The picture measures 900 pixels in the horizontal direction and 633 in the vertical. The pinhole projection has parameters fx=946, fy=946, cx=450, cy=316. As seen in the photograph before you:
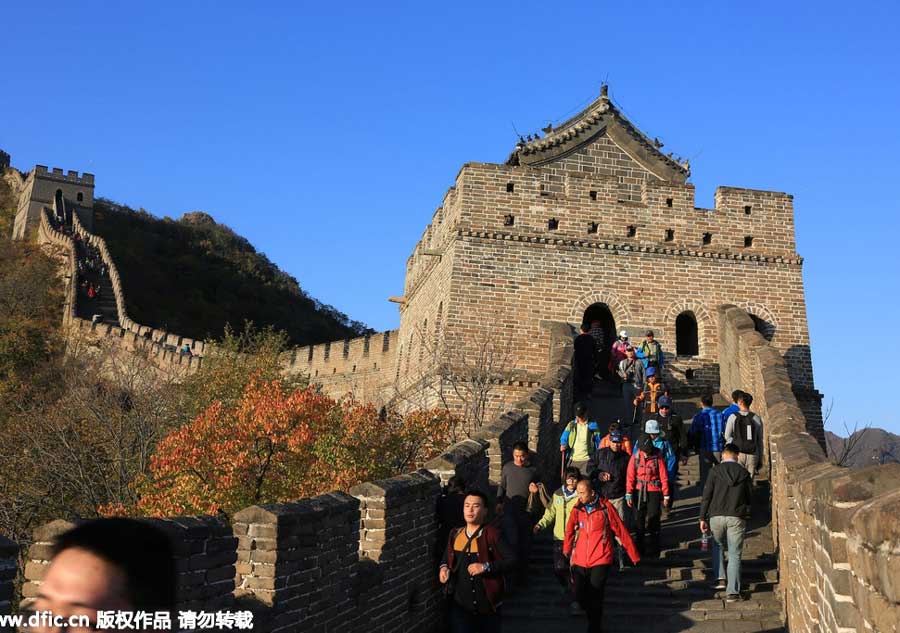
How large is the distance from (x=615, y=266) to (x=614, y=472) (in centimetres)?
1103

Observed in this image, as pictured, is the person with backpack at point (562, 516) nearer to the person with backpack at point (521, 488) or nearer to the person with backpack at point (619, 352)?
the person with backpack at point (521, 488)

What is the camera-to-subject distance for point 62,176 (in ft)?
235

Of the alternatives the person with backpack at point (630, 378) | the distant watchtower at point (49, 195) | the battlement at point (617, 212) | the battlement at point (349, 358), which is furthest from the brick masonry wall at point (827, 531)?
the distant watchtower at point (49, 195)

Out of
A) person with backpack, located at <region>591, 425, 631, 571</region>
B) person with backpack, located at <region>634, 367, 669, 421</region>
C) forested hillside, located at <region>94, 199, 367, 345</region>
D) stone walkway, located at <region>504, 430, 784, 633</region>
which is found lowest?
stone walkway, located at <region>504, 430, 784, 633</region>

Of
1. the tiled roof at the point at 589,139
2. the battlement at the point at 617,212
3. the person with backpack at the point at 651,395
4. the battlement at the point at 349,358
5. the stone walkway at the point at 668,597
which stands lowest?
the stone walkway at the point at 668,597

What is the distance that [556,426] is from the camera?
15812 millimetres

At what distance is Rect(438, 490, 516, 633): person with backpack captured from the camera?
274 inches

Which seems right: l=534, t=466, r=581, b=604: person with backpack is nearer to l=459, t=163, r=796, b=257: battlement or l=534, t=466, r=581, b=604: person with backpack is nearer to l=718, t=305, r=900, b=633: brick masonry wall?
l=718, t=305, r=900, b=633: brick masonry wall

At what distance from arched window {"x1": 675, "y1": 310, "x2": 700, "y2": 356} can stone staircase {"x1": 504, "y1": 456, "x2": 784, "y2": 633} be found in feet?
33.6

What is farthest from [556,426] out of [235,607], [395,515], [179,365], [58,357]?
[58,357]

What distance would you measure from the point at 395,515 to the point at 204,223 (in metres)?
92.1

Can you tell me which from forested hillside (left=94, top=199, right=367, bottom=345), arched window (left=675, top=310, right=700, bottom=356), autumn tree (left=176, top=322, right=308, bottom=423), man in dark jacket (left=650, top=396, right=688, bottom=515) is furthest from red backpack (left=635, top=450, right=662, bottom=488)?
forested hillside (left=94, top=199, right=367, bottom=345)

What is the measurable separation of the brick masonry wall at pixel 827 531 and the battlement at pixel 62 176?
67.2 meters

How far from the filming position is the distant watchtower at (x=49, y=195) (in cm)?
6844
